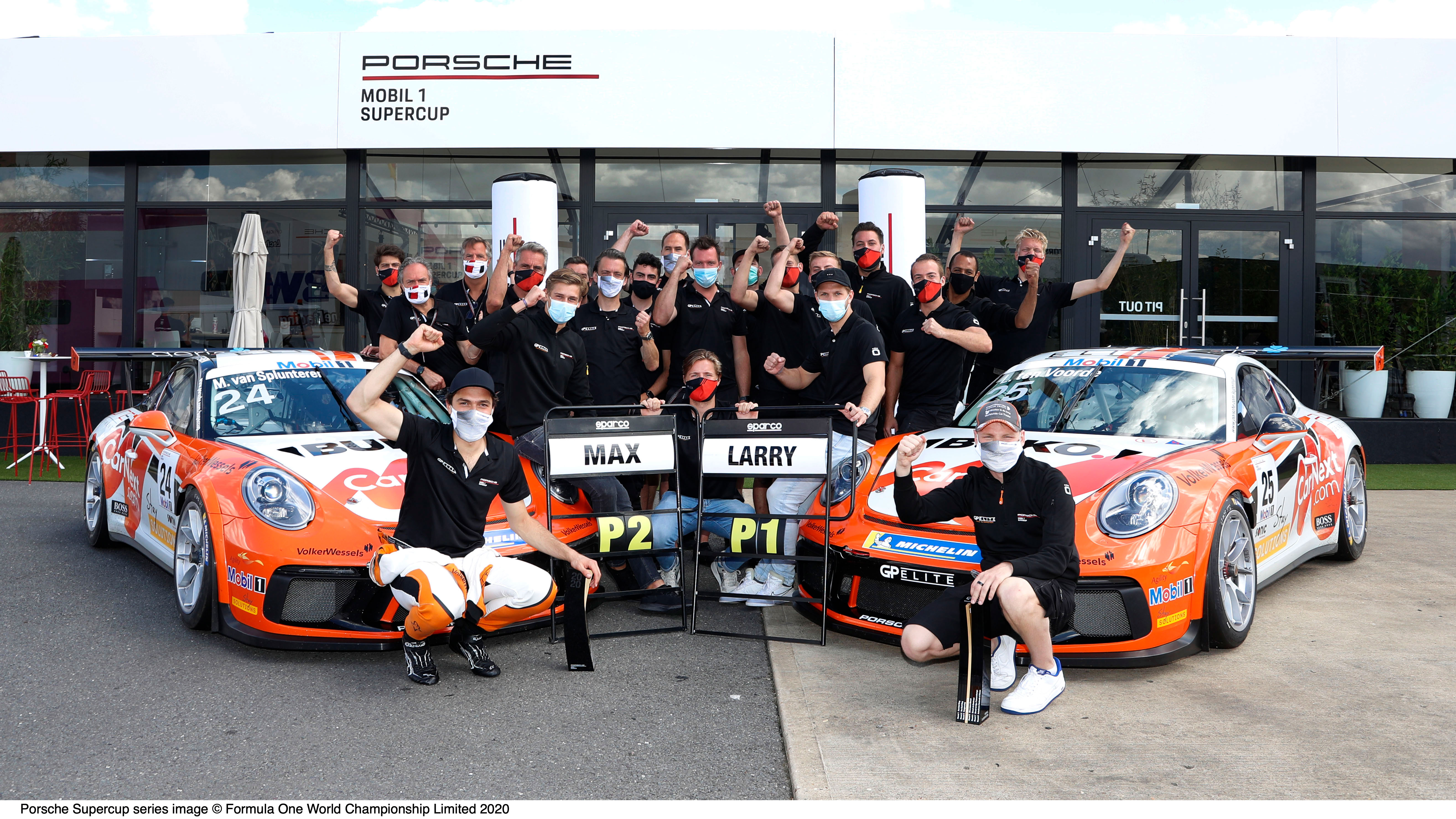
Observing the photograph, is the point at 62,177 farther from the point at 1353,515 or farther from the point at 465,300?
the point at 1353,515

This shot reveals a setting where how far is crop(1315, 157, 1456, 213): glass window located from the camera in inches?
504

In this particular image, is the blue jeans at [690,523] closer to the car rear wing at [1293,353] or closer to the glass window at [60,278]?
the car rear wing at [1293,353]

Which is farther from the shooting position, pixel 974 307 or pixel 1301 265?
pixel 1301 265

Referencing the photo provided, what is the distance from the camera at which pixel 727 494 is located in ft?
19.0

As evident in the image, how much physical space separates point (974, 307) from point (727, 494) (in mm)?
2680

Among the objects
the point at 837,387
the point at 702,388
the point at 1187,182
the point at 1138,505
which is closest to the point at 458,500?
the point at 702,388

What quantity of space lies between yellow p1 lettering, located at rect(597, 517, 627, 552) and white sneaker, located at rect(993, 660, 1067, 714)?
→ 2.09 metres

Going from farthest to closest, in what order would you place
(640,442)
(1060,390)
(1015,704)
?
(1060,390) → (640,442) → (1015,704)

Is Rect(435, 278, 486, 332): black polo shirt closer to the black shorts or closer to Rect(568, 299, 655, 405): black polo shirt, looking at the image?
Rect(568, 299, 655, 405): black polo shirt

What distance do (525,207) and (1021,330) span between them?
18.1 ft

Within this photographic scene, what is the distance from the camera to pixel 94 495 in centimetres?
699

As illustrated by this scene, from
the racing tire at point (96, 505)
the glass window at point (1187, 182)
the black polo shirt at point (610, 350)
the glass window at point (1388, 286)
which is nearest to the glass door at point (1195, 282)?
the glass window at point (1187, 182)
